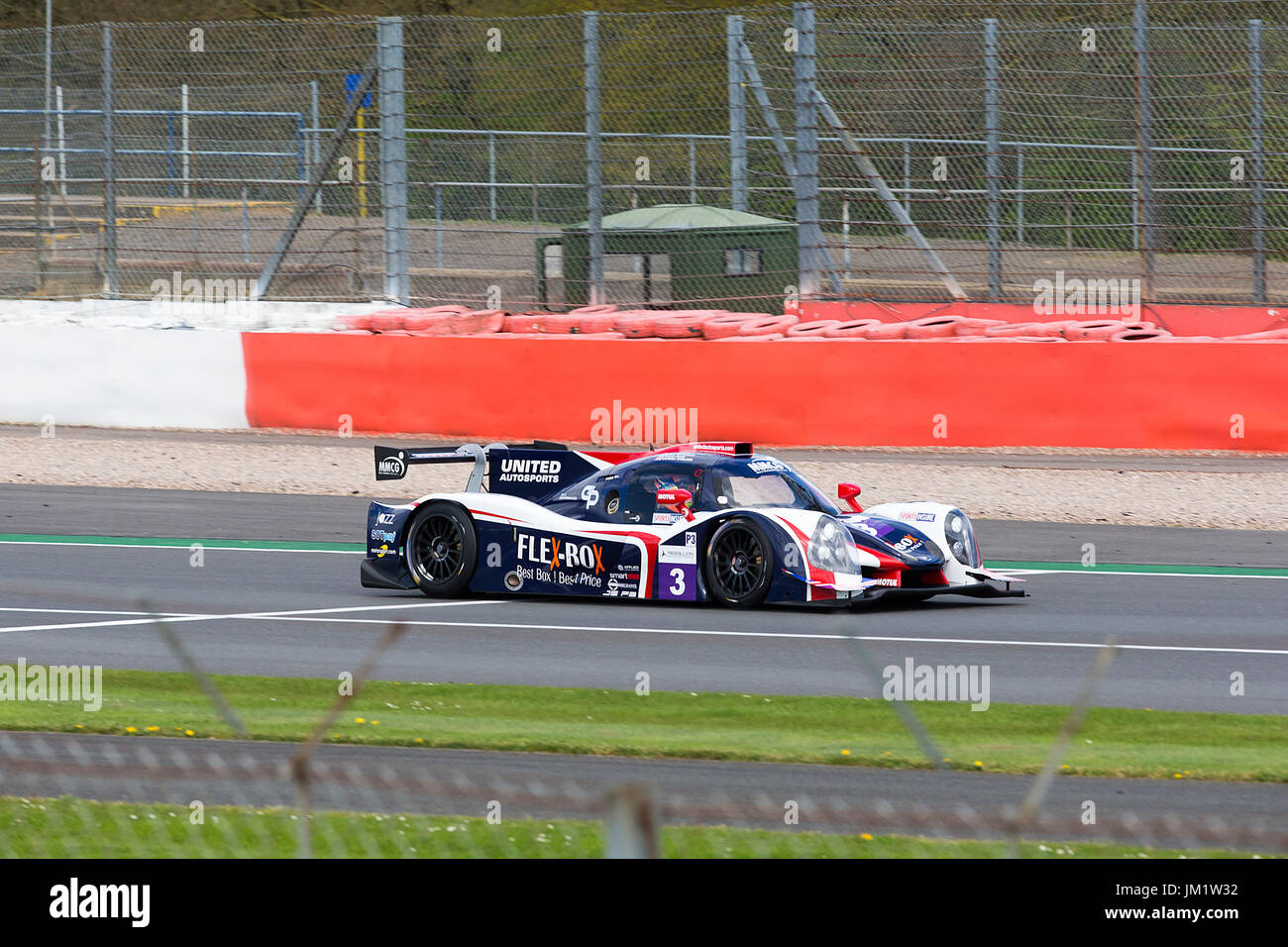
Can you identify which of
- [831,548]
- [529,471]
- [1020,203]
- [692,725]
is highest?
[1020,203]

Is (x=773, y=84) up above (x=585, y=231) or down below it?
above

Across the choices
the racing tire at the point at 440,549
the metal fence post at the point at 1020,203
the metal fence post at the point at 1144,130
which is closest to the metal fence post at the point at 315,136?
the metal fence post at the point at 1020,203

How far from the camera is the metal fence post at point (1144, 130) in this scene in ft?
62.6

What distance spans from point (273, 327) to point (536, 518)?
9601mm

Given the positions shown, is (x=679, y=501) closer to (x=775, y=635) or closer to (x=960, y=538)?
(x=775, y=635)

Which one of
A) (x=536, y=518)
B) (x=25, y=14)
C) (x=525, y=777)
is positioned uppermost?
(x=25, y=14)

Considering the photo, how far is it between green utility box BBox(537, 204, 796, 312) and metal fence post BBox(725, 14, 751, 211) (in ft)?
2.36

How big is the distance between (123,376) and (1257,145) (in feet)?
41.2

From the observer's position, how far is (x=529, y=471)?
13.2m

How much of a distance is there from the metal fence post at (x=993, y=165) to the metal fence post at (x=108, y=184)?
32.8ft

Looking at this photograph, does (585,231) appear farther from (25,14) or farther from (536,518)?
(25,14)

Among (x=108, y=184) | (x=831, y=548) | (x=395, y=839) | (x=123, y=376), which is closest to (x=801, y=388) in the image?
(x=831, y=548)
